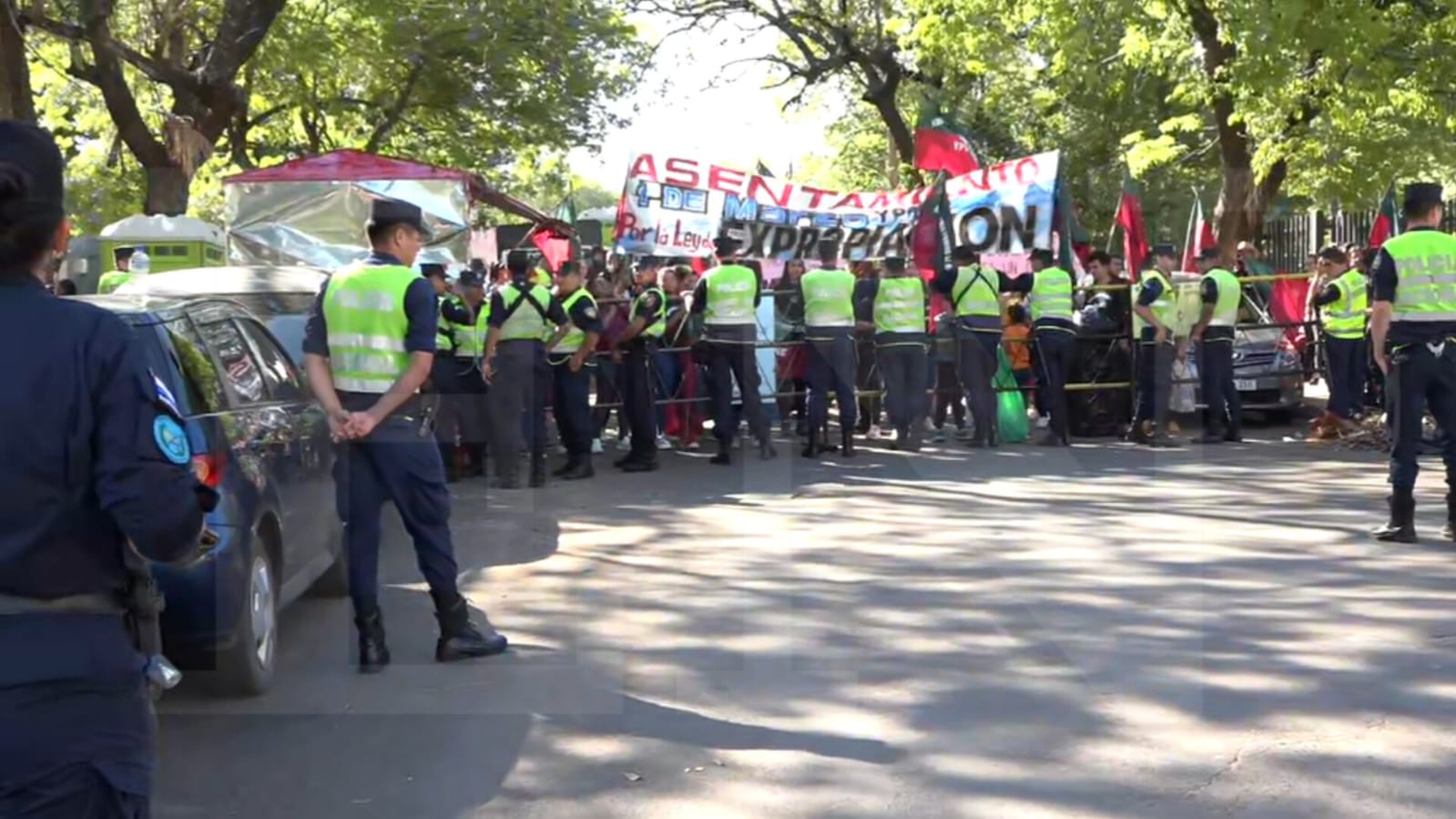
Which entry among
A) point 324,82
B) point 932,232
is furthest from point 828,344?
point 324,82

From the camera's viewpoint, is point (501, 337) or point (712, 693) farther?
point (501, 337)

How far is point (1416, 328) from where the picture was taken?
30.3 ft

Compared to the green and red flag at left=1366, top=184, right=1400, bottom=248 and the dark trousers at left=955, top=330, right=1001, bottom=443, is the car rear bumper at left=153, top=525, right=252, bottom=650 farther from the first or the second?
the green and red flag at left=1366, top=184, right=1400, bottom=248

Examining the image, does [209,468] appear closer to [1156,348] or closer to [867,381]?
[867,381]

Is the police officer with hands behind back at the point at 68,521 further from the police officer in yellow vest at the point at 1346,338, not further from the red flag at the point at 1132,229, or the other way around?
the red flag at the point at 1132,229

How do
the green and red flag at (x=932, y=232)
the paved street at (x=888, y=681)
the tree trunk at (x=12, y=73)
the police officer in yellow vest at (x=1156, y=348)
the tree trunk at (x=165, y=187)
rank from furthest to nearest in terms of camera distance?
the tree trunk at (x=165, y=187)
the tree trunk at (x=12, y=73)
the green and red flag at (x=932, y=232)
the police officer in yellow vest at (x=1156, y=348)
the paved street at (x=888, y=681)

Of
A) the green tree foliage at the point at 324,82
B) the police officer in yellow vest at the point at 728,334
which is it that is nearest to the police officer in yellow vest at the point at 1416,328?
the police officer in yellow vest at the point at 728,334

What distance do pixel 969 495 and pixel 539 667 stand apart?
18.5 ft

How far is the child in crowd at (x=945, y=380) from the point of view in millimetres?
16797

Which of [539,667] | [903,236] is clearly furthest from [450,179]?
[539,667]

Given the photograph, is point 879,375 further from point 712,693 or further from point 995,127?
point 995,127

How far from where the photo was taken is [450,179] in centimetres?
2056

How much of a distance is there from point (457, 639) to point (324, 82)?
25.1 meters

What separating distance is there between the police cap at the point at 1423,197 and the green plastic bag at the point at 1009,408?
6.97 metres
